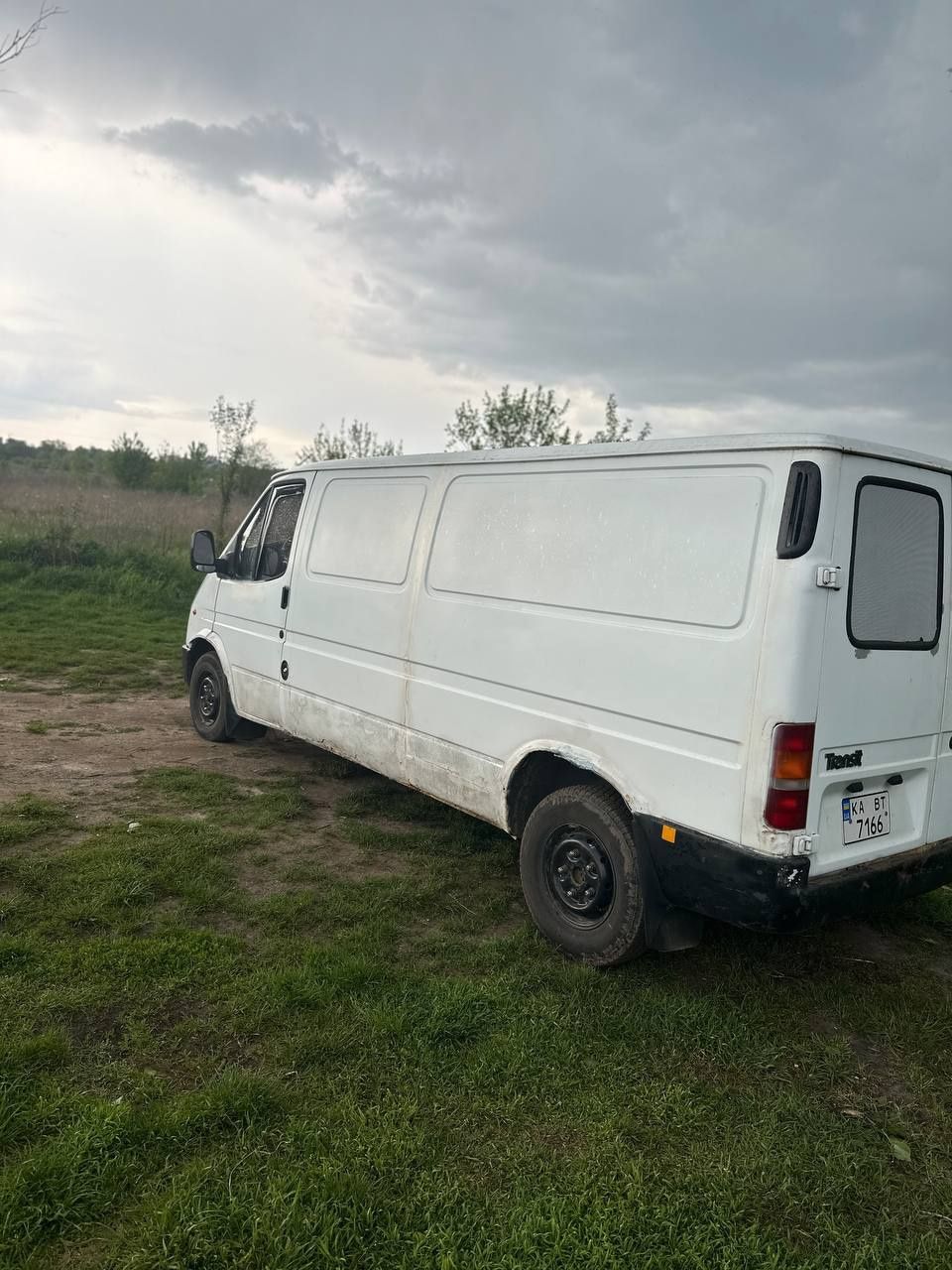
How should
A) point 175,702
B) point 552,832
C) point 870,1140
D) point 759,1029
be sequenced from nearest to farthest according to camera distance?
point 870,1140
point 759,1029
point 552,832
point 175,702

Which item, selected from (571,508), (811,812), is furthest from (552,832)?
(571,508)

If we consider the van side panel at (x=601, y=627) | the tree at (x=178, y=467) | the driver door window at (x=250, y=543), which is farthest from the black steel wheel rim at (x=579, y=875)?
the tree at (x=178, y=467)

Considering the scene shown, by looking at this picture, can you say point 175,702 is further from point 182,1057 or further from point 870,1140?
point 870,1140


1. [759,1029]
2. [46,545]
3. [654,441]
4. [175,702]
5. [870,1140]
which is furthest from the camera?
[46,545]

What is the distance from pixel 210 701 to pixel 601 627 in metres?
4.28

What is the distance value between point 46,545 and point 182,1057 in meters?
13.0

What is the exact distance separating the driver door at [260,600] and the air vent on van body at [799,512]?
144 inches

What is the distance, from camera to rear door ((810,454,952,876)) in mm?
3117

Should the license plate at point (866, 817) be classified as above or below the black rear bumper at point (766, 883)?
above

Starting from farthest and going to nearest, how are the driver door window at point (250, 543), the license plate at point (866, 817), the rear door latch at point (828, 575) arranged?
the driver door window at point (250, 543) → the license plate at point (866, 817) → the rear door latch at point (828, 575)

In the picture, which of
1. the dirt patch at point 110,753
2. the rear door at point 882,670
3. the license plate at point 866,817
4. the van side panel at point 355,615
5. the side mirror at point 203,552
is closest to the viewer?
the rear door at point 882,670

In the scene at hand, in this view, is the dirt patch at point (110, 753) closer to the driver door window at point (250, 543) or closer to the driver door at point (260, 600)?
the driver door at point (260, 600)

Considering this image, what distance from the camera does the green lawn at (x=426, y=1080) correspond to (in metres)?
2.27

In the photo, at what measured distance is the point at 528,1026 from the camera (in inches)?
125
